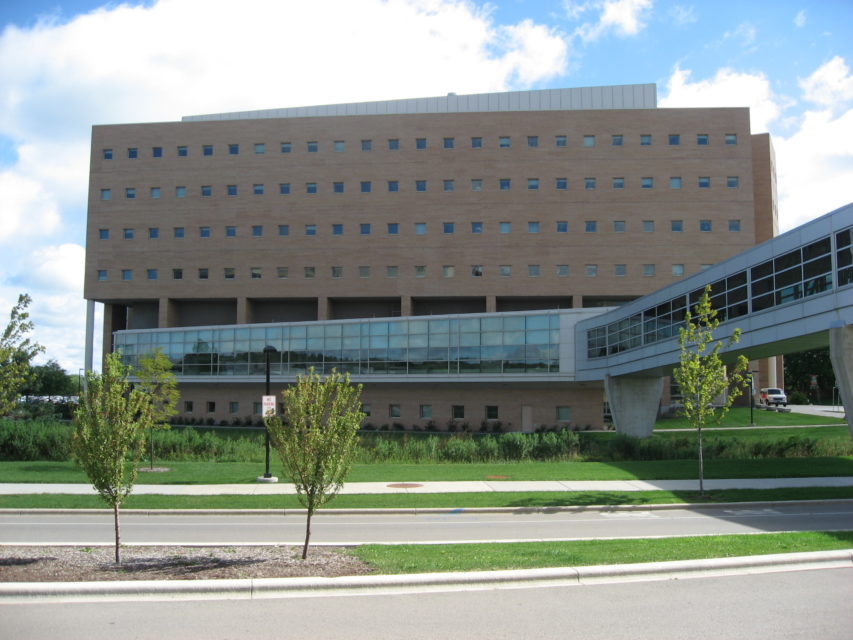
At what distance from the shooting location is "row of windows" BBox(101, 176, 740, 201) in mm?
57562

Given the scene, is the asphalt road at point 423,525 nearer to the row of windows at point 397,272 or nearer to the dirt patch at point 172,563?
the dirt patch at point 172,563

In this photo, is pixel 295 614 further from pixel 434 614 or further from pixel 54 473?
pixel 54 473

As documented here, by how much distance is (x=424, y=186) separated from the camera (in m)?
59.7

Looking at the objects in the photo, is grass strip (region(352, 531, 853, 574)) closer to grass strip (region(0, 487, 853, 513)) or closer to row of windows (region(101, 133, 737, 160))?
grass strip (region(0, 487, 853, 513))

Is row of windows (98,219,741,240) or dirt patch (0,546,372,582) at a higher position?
row of windows (98,219,741,240)

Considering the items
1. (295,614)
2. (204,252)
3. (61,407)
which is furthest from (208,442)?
(61,407)

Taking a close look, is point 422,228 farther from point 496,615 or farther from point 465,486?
point 496,615

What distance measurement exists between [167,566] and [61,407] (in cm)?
6017

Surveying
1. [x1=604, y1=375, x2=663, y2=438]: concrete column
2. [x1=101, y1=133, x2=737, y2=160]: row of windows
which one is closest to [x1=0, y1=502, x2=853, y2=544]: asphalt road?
[x1=604, y1=375, x2=663, y2=438]: concrete column

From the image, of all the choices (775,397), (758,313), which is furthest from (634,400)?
(775,397)

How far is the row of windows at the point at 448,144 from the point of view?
58.0 m

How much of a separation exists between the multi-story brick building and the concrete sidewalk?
103ft

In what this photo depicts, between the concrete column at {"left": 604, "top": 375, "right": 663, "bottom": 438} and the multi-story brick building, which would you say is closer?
the concrete column at {"left": 604, "top": 375, "right": 663, "bottom": 438}

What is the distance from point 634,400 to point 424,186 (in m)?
27.7
